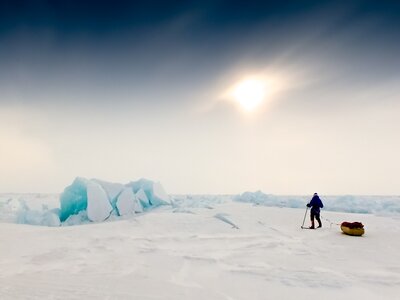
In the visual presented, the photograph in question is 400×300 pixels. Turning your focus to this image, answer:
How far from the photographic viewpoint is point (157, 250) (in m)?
6.41

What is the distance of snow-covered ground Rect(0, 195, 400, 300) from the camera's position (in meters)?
3.68

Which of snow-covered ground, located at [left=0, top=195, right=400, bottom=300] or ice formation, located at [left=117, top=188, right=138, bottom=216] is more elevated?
ice formation, located at [left=117, top=188, right=138, bottom=216]

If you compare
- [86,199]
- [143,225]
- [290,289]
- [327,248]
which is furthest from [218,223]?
[86,199]

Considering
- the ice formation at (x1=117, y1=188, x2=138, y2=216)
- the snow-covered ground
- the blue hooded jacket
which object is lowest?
the snow-covered ground

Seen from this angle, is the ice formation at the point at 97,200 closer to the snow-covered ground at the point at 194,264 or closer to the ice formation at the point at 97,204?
the ice formation at the point at 97,204

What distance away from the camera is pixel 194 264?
16.9 feet

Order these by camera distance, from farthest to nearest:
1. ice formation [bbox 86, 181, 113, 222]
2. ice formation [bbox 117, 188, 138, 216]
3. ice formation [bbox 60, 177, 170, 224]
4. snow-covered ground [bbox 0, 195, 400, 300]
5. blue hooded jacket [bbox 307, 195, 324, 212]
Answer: ice formation [bbox 117, 188, 138, 216] < ice formation [bbox 60, 177, 170, 224] < ice formation [bbox 86, 181, 113, 222] < blue hooded jacket [bbox 307, 195, 324, 212] < snow-covered ground [bbox 0, 195, 400, 300]

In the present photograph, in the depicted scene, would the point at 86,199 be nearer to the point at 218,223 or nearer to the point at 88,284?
the point at 218,223

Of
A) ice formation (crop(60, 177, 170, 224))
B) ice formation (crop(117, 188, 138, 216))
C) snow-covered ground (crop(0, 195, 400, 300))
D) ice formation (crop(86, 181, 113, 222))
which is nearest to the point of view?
snow-covered ground (crop(0, 195, 400, 300))

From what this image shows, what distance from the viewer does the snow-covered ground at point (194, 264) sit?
12.1ft

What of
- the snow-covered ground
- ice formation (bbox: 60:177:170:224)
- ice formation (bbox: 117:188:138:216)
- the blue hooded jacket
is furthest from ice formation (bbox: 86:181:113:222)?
the blue hooded jacket

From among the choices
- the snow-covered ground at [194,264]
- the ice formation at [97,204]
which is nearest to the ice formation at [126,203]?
the ice formation at [97,204]

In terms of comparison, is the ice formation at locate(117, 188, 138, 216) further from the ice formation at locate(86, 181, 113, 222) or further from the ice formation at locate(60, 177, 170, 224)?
the ice formation at locate(86, 181, 113, 222)

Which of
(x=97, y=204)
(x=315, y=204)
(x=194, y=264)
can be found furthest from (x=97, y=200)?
(x=194, y=264)
